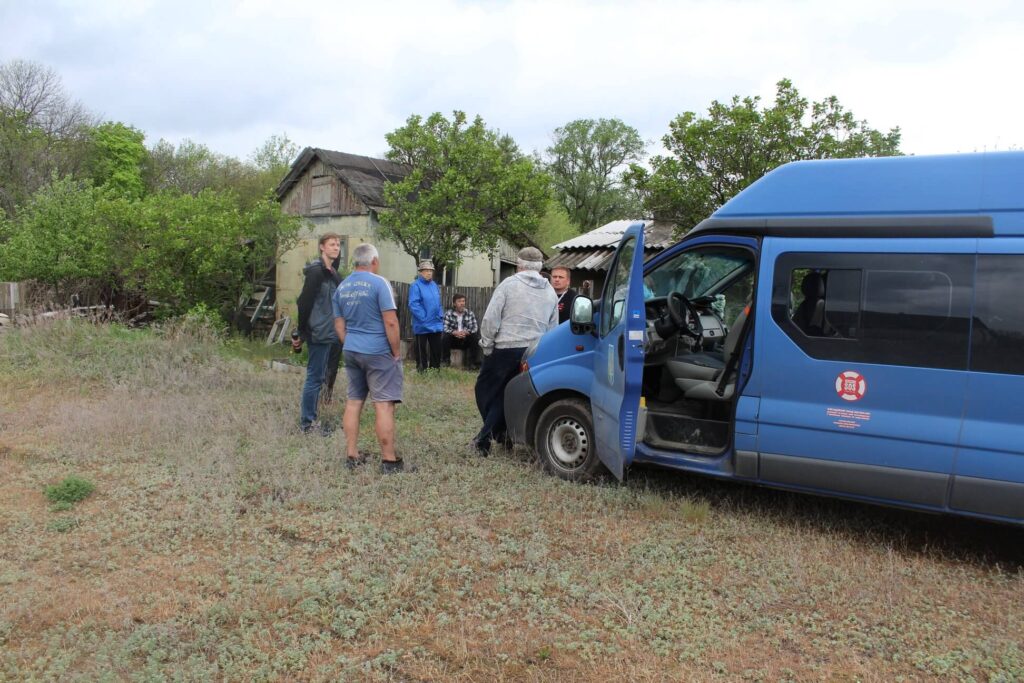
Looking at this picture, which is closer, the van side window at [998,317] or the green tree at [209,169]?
the van side window at [998,317]

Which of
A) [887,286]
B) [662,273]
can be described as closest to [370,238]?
[662,273]

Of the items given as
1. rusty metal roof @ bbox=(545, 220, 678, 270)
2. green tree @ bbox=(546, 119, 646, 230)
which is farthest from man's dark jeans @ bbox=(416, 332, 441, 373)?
green tree @ bbox=(546, 119, 646, 230)

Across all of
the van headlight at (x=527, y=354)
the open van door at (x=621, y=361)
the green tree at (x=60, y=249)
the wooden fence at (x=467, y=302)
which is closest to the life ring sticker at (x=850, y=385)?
the open van door at (x=621, y=361)

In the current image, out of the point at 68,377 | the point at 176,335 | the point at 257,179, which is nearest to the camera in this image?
the point at 68,377

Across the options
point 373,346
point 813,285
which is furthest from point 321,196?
point 813,285

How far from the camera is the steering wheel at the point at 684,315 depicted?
559cm

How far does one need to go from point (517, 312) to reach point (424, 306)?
4.75 m

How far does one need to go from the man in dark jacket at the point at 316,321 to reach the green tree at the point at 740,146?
7.56m

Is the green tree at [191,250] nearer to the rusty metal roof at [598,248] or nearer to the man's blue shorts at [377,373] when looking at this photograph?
the rusty metal roof at [598,248]

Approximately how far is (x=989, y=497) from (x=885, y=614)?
106 cm

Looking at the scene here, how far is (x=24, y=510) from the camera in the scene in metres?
4.86

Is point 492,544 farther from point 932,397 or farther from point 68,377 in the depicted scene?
point 68,377

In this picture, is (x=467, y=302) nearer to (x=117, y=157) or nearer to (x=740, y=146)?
(x=740, y=146)

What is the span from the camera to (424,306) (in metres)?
10.9
